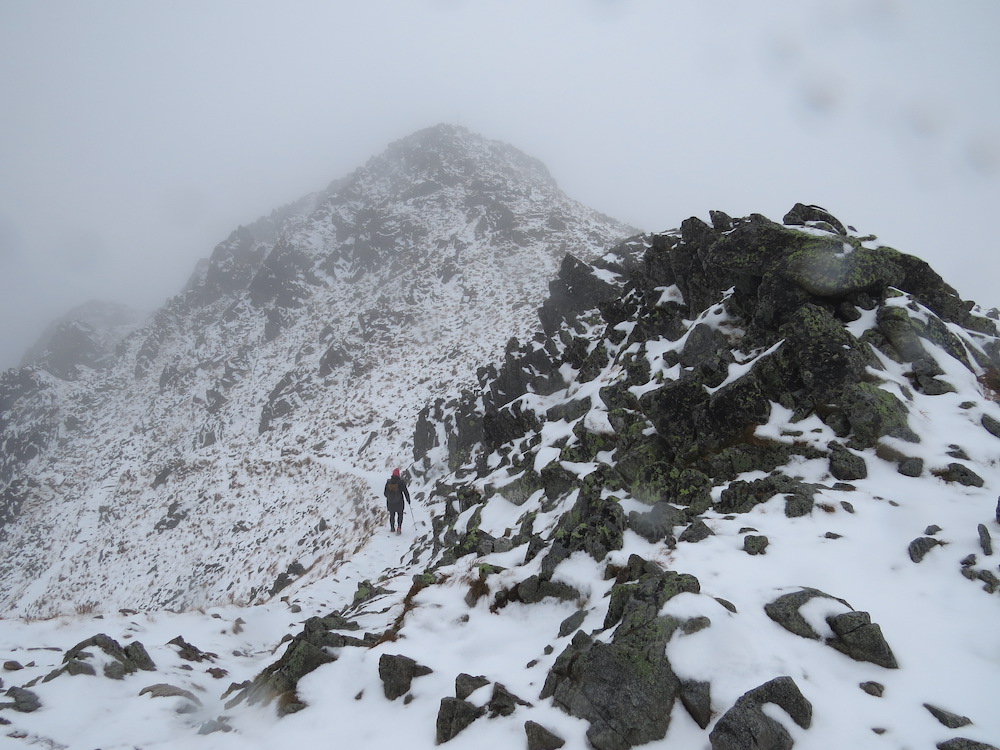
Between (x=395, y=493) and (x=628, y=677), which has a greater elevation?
(x=628, y=677)

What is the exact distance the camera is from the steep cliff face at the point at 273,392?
28.6 metres

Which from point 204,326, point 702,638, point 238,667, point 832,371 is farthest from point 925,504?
point 204,326

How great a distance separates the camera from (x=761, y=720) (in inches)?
183

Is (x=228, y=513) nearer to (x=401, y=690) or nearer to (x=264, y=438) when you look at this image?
(x=264, y=438)

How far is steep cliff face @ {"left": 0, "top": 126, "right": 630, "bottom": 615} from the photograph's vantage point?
2856cm

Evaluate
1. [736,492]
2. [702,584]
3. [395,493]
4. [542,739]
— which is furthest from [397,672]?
[395,493]

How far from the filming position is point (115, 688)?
8.50 metres

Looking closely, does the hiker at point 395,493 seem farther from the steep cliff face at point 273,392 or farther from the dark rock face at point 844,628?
the dark rock face at point 844,628

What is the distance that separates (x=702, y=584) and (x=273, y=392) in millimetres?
A: 43053

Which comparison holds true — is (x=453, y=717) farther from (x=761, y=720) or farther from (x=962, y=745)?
(x=962, y=745)

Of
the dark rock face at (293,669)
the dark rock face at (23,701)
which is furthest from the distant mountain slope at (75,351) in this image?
the dark rock face at (293,669)

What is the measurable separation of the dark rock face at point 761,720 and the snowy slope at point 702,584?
0.02 meters

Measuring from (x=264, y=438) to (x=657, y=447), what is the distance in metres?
34.4

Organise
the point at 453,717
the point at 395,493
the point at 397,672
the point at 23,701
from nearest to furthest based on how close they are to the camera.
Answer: the point at 453,717 → the point at 397,672 → the point at 23,701 → the point at 395,493
